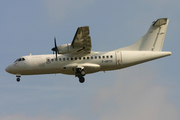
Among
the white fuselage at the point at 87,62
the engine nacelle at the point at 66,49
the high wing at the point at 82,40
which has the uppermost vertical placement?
the high wing at the point at 82,40

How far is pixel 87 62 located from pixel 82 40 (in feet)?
8.89

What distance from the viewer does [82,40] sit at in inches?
1055

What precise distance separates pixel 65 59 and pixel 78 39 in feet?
10.2

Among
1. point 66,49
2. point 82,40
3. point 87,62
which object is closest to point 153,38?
point 87,62

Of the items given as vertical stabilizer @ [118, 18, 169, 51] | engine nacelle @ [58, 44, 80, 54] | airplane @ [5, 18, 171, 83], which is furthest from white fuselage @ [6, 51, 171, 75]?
engine nacelle @ [58, 44, 80, 54]

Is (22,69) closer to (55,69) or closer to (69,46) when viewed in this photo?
(55,69)

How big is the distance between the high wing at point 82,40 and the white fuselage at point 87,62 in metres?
1.02

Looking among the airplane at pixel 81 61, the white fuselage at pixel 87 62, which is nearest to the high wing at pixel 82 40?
the airplane at pixel 81 61

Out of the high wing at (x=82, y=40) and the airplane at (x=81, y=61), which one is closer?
the high wing at (x=82, y=40)

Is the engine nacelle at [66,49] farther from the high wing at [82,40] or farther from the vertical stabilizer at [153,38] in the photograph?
the vertical stabilizer at [153,38]

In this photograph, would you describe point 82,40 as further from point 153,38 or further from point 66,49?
point 153,38

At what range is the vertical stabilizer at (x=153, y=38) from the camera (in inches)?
1168

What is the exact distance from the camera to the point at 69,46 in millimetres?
27125

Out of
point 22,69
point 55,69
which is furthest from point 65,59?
point 22,69
